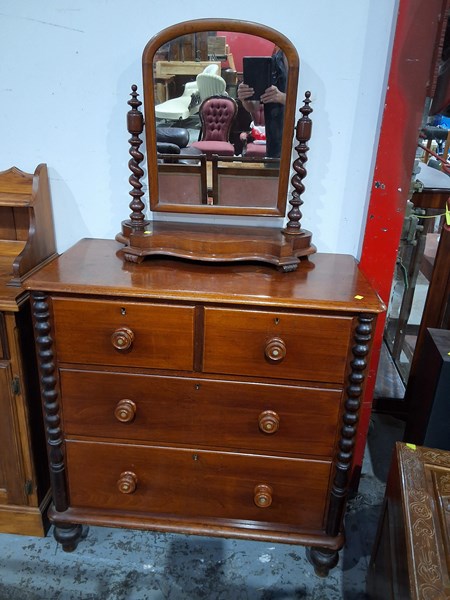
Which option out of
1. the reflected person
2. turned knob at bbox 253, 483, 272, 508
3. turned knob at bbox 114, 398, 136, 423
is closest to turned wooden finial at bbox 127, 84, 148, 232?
the reflected person

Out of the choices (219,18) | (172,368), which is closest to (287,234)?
(172,368)

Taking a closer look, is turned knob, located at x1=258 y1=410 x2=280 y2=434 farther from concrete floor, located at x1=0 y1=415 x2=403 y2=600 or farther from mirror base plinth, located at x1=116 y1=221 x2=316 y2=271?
concrete floor, located at x1=0 y1=415 x2=403 y2=600

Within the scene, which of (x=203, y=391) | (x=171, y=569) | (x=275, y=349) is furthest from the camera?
(x=171, y=569)

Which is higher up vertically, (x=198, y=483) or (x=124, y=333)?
(x=124, y=333)

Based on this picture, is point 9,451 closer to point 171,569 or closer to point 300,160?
point 171,569

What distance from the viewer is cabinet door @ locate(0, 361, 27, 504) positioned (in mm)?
1569

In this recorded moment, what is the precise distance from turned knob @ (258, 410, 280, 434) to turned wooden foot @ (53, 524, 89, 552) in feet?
2.73

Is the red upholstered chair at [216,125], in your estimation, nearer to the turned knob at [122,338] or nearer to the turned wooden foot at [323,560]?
the turned knob at [122,338]

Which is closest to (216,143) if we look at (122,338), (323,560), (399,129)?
(399,129)

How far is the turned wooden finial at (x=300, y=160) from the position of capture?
57.1 inches

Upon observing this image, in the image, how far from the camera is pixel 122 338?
4.47 feet

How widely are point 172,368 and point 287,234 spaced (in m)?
0.58

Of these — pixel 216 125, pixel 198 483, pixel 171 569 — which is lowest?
pixel 171 569

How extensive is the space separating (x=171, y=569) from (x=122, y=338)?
0.92 meters
